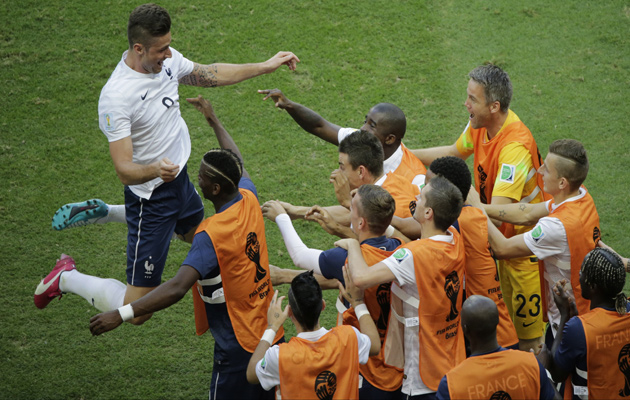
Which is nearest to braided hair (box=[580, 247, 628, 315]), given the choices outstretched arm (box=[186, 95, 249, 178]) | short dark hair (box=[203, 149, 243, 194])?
short dark hair (box=[203, 149, 243, 194])

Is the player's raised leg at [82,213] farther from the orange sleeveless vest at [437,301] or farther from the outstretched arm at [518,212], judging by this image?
the outstretched arm at [518,212]

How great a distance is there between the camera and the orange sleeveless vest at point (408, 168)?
17.5 feet

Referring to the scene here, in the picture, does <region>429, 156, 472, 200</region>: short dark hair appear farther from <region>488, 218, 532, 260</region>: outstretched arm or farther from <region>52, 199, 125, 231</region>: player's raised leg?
<region>52, 199, 125, 231</region>: player's raised leg

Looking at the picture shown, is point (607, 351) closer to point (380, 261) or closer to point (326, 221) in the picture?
point (380, 261)

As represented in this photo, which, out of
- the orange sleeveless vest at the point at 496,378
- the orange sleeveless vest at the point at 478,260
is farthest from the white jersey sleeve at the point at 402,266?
the orange sleeveless vest at the point at 478,260

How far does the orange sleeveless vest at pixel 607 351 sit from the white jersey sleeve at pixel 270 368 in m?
1.85

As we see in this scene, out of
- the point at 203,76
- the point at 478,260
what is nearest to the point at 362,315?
the point at 478,260

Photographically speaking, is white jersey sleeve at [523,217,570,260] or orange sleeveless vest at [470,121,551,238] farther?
orange sleeveless vest at [470,121,551,238]

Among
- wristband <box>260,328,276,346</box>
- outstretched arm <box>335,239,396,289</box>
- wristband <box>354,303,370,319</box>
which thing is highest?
outstretched arm <box>335,239,396,289</box>

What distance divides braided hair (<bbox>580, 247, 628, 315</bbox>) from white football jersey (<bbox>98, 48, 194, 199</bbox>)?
3177 mm

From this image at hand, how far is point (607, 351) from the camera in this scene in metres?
4.09

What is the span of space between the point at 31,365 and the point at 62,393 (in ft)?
1.45

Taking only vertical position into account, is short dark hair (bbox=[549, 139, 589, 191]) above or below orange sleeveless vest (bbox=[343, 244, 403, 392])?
above

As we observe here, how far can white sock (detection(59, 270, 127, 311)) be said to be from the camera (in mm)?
5516
